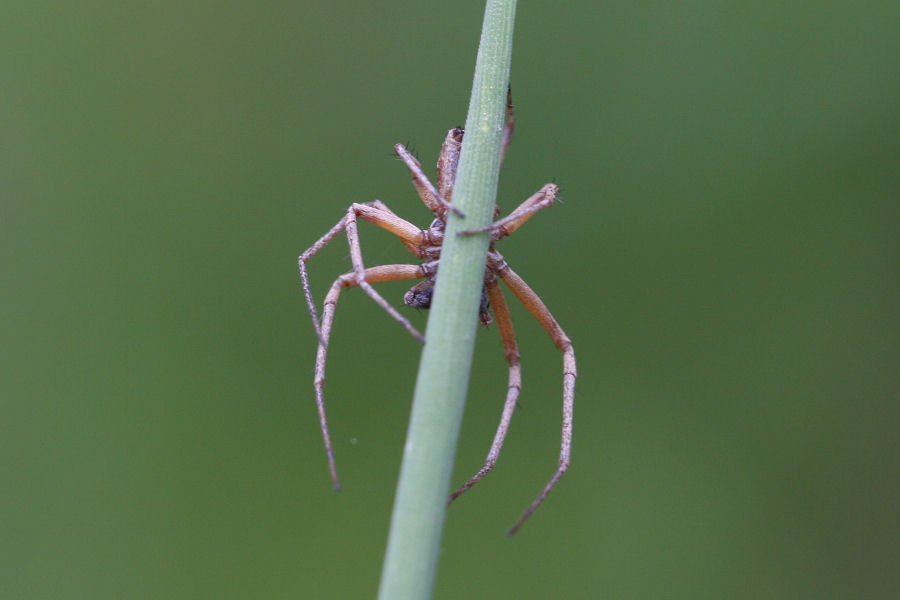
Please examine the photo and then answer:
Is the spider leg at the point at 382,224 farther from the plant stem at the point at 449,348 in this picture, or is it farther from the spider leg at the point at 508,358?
the plant stem at the point at 449,348

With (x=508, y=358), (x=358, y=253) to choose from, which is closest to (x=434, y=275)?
(x=358, y=253)

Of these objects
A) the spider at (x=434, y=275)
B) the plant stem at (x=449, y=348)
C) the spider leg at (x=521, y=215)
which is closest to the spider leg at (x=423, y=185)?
the spider at (x=434, y=275)

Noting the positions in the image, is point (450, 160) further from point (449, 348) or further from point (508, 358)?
point (449, 348)

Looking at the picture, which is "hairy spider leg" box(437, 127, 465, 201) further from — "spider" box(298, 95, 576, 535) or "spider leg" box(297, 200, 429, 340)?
"spider leg" box(297, 200, 429, 340)

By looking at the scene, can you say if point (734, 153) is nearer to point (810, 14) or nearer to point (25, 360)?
point (810, 14)

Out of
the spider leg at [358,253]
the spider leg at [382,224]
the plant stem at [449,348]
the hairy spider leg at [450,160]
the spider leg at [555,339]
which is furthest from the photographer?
the hairy spider leg at [450,160]

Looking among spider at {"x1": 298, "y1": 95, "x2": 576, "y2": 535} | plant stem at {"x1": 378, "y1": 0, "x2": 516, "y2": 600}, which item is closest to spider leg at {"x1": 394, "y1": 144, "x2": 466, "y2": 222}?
spider at {"x1": 298, "y1": 95, "x2": 576, "y2": 535}
